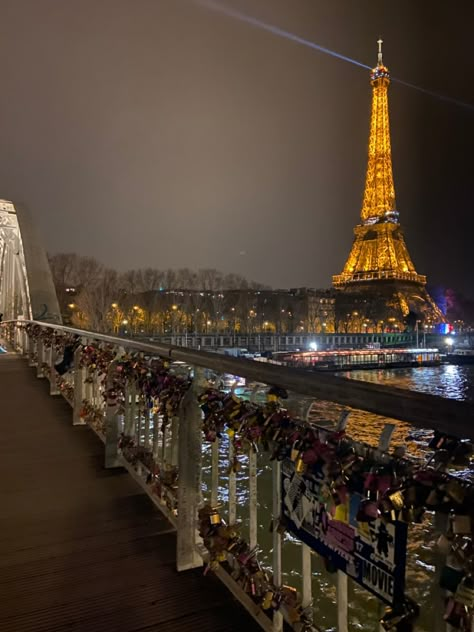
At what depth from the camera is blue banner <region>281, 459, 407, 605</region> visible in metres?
1.53

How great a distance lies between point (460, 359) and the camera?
64.1m

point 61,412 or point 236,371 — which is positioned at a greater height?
point 236,371

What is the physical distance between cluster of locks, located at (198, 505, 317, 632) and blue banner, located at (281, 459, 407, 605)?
13.8 inches

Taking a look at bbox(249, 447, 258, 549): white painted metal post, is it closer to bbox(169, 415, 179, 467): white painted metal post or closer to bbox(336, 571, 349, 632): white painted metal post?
bbox(336, 571, 349, 632): white painted metal post

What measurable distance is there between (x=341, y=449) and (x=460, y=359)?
6983cm

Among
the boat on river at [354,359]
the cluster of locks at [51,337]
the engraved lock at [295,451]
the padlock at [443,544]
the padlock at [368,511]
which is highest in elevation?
the cluster of locks at [51,337]

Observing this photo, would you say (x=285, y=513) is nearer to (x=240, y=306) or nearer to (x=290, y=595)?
(x=290, y=595)

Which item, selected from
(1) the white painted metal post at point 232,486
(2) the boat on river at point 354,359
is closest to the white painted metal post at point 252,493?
(1) the white painted metal post at point 232,486

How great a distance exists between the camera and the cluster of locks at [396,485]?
130 cm

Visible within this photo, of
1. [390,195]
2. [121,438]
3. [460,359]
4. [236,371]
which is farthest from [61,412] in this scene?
[390,195]

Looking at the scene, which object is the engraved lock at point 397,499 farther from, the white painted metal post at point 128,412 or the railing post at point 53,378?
the railing post at point 53,378

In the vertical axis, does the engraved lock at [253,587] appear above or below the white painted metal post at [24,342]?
below

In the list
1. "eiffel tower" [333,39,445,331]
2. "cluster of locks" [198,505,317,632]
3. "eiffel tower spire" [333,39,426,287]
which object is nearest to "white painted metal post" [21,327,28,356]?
"cluster of locks" [198,505,317,632]

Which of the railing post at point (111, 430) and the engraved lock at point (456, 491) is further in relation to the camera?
the railing post at point (111, 430)
